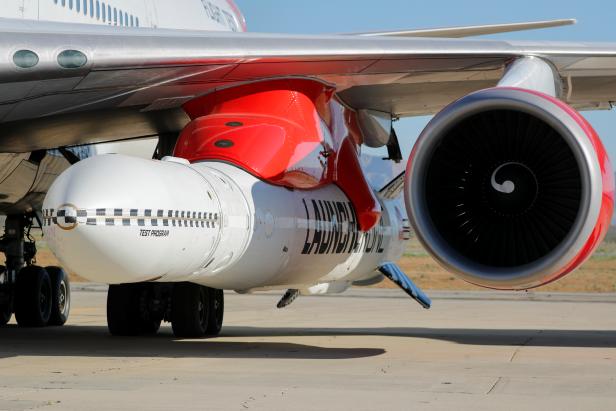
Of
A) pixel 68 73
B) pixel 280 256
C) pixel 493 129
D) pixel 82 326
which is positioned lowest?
pixel 82 326

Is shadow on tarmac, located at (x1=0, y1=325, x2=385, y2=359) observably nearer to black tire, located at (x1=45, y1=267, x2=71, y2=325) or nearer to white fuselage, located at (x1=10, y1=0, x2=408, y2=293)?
white fuselage, located at (x1=10, y1=0, x2=408, y2=293)

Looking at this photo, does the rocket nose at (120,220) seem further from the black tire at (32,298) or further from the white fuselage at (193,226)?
the black tire at (32,298)

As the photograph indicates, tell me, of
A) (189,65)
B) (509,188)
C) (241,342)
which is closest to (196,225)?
(189,65)

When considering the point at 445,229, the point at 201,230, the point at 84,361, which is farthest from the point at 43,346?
the point at 445,229

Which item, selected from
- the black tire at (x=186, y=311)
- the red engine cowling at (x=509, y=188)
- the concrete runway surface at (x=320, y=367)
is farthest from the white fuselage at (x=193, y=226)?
the black tire at (x=186, y=311)

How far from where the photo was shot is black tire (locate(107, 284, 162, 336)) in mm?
12398

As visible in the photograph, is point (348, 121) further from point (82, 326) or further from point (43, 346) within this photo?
point (82, 326)

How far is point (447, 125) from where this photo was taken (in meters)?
9.06

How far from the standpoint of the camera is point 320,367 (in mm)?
8789

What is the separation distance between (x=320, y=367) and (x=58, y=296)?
303 inches

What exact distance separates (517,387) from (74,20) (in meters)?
5.86

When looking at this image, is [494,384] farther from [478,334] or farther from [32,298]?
[32,298]

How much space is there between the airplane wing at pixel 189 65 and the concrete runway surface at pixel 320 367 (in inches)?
86.4

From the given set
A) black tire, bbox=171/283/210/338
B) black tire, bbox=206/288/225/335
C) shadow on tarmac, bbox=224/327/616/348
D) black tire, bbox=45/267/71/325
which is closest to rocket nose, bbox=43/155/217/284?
black tire, bbox=171/283/210/338
